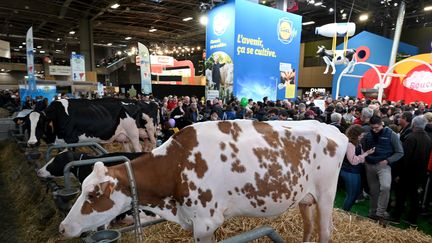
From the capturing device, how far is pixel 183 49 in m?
32.6

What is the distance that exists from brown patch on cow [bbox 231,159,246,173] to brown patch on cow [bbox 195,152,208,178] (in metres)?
0.21

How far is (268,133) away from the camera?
7.25 ft

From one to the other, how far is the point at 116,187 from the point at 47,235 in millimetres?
2048

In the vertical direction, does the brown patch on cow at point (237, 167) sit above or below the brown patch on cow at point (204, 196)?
above

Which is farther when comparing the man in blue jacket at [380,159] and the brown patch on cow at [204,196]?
the man in blue jacket at [380,159]

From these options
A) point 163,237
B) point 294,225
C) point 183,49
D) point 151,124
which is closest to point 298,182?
point 294,225

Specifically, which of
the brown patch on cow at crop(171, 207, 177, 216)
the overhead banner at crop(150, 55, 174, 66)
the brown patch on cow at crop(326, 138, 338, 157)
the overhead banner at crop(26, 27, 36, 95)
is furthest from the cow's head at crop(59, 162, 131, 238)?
the overhead banner at crop(150, 55, 174, 66)

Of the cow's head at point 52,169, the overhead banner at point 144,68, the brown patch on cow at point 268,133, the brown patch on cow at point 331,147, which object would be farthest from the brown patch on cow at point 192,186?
the overhead banner at point 144,68

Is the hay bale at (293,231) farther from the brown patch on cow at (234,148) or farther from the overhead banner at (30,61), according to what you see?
the overhead banner at (30,61)

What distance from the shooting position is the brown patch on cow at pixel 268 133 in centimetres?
217

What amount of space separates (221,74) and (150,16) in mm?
11491

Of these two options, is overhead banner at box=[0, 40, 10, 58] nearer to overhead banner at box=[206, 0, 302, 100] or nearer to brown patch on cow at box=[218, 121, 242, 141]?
overhead banner at box=[206, 0, 302, 100]

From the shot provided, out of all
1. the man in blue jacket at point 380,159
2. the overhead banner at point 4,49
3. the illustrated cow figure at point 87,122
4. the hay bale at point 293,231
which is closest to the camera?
the hay bale at point 293,231

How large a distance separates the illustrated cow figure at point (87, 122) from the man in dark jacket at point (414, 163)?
482 centimetres
